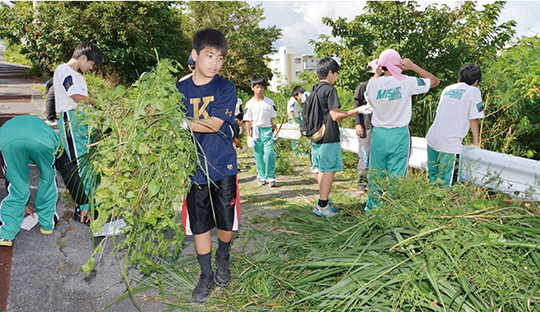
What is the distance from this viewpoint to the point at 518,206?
2.88 metres

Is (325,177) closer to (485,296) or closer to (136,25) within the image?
(485,296)

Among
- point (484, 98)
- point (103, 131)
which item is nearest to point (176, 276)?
point (103, 131)

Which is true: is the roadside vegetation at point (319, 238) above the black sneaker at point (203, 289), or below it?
above

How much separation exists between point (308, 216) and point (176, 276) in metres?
1.74

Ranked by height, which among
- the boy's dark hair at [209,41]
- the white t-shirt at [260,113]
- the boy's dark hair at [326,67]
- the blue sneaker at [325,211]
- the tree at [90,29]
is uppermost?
the tree at [90,29]

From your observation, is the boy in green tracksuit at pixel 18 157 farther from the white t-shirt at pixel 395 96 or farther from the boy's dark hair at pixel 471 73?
the boy's dark hair at pixel 471 73

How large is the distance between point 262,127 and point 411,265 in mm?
4774

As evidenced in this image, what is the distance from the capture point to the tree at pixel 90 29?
16625mm

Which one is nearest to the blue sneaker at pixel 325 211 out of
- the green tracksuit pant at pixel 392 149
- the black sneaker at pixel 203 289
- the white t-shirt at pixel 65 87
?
the green tracksuit pant at pixel 392 149

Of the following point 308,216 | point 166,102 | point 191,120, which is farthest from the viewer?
point 308,216

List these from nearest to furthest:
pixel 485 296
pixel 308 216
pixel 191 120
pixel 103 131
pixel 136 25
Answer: pixel 485 296
pixel 103 131
pixel 191 120
pixel 308 216
pixel 136 25

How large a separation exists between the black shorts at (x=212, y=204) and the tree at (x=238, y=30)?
2626cm

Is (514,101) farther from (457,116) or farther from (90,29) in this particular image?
(90,29)

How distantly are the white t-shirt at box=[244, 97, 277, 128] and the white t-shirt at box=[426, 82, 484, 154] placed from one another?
307 cm
